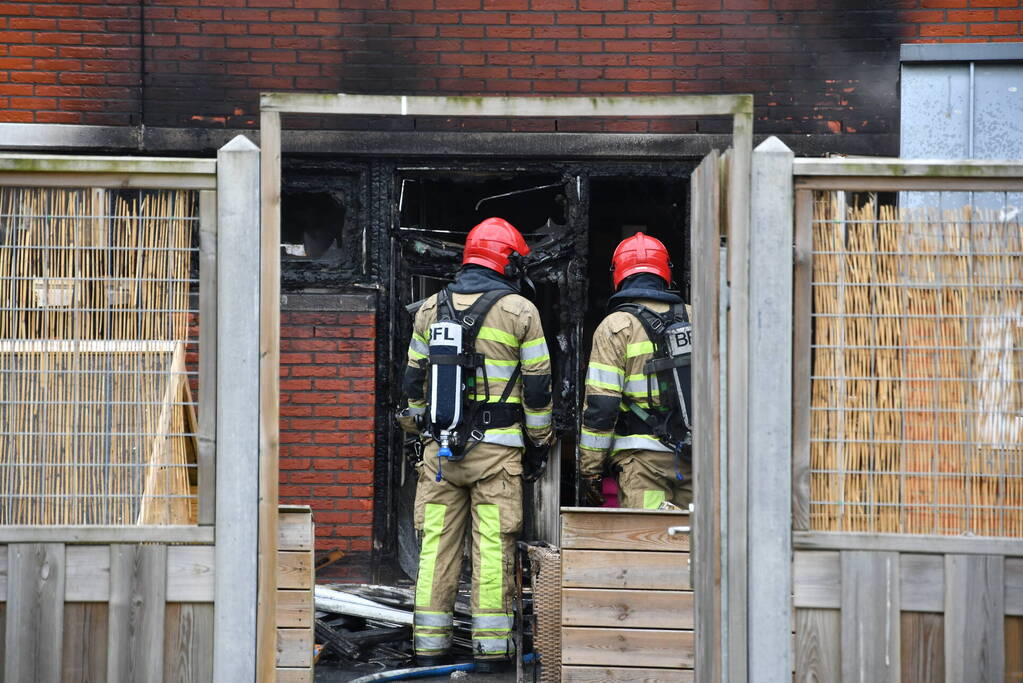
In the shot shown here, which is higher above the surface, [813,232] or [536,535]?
[813,232]

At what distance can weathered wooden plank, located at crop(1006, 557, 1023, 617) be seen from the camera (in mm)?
4234

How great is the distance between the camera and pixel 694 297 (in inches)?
175

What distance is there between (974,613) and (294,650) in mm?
2925

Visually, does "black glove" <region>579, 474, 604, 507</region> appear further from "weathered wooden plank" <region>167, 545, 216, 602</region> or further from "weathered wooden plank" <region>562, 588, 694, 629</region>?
"weathered wooden plank" <region>167, 545, 216, 602</region>

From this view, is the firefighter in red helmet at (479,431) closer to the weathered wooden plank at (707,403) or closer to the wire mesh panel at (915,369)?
the weathered wooden plank at (707,403)

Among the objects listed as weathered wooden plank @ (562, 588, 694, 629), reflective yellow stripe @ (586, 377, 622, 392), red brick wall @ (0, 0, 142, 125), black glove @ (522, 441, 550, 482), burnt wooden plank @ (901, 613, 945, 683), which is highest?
red brick wall @ (0, 0, 142, 125)

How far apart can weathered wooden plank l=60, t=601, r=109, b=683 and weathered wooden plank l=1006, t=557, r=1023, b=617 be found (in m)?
3.19

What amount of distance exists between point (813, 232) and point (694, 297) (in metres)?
0.48

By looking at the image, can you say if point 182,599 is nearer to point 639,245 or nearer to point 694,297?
point 694,297

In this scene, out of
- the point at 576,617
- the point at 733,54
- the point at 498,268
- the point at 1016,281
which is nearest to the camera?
the point at 1016,281

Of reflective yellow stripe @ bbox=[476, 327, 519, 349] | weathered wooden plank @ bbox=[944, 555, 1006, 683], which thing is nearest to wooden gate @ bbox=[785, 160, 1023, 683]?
weathered wooden plank @ bbox=[944, 555, 1006, 683]

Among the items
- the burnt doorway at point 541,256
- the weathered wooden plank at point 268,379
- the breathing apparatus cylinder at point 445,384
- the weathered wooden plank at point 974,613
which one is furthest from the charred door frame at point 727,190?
the burnt doorway at point 541,256

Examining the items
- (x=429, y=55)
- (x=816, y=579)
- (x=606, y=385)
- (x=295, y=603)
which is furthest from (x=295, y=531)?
(x=429, y=55)

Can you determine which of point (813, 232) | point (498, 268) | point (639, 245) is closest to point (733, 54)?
point (639, 245)
